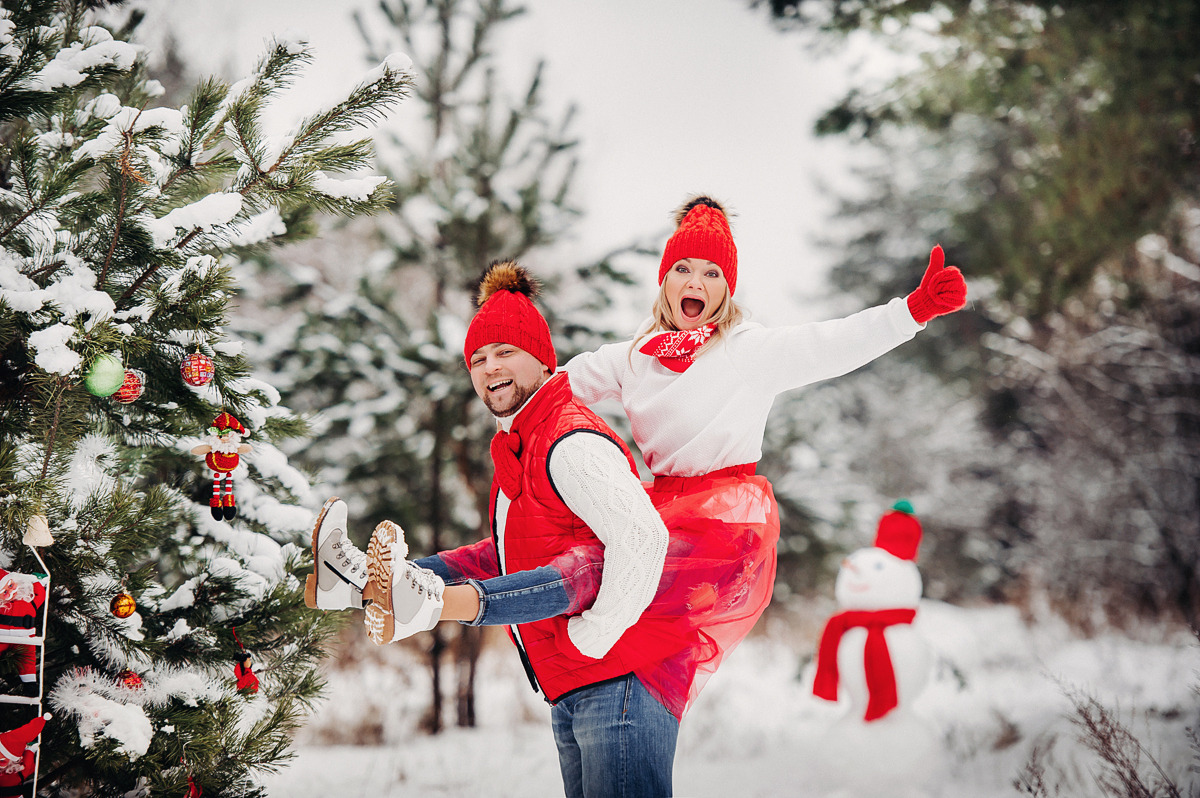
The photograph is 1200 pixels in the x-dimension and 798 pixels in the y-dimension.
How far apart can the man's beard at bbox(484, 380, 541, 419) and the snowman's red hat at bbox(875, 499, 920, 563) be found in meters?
Answer: 2.79

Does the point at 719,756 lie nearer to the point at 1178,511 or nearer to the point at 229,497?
the point at 229,497

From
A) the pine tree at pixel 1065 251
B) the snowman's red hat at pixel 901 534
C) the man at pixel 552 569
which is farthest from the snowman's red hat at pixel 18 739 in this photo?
the pine tree at pixel 1065 251

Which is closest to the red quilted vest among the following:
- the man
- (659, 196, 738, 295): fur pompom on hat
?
the man

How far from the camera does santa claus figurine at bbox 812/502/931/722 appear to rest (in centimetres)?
372

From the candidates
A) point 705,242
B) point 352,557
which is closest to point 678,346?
point 705,242

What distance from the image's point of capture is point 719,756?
453cm

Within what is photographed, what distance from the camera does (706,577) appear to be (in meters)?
1.92

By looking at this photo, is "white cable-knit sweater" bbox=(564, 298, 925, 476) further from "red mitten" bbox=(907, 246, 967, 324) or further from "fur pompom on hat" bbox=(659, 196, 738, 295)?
"fur pompom on hat" bbox=(659, 196, 738, 295)

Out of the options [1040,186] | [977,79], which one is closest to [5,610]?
[977,79]

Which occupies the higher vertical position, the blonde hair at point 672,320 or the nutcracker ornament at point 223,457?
the blonde hair at point 672,320

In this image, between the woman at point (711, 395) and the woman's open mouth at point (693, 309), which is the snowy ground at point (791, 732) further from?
the woman's open mouth at point (693, 309)

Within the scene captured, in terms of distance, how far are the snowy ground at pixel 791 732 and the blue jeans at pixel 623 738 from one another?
199 centimetres

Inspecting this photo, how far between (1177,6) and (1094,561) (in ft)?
21.3

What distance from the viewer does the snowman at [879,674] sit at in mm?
3568
